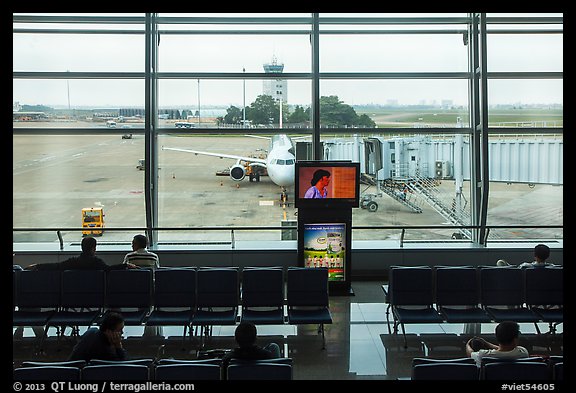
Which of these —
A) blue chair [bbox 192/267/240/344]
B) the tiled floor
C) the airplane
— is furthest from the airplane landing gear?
blue chair [bbox 192/267/240/344]

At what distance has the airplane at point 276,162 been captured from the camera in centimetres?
1063

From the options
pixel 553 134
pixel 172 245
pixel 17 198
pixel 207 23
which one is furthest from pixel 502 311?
pixel 17 198

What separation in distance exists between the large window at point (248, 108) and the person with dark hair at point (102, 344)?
5477mm

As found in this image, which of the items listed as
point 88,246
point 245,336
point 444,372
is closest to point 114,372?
point 245,336

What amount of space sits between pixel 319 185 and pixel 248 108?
2393 mm

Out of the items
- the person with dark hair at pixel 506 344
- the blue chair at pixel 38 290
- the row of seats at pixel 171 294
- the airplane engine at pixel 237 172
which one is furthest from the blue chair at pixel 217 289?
the airplane engine at pixel 237 172

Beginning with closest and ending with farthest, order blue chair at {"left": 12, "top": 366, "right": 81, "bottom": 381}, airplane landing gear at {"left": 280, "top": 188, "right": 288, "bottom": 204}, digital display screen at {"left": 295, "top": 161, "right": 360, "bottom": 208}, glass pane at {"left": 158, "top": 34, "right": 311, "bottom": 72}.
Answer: blue chair at {"left": 12, "top": 366, "right": 81, "bottom": 381}
digital display screen at {"left": 295, "top": 161, "right": 360, "bottom": 208}
glass pane at {"left": 158, "top": 34, "right": 311, "bottom": 72}
airplane landing gear at {"left": 280, "top": 188, "right": 288, "bottom": 204}

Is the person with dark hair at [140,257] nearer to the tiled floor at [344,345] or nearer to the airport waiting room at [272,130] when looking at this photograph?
the tiled floor at [344,345]

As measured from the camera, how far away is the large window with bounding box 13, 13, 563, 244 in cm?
1045

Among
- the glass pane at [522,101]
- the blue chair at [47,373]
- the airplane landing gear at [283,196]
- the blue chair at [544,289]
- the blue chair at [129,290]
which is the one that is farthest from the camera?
the airplane landing gear at [283,196]

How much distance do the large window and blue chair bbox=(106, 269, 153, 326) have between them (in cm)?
332

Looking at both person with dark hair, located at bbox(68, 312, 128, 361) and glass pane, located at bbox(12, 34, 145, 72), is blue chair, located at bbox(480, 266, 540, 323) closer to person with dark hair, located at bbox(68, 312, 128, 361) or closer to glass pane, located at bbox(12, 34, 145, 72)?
person with dark hair, located at bbox(68, 312, 128, 361)

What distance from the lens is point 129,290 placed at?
23.7 ft

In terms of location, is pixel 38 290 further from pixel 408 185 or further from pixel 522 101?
pixel 522 101
